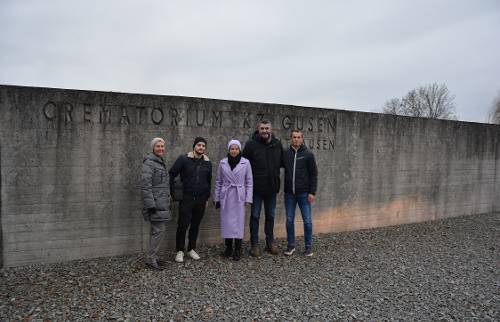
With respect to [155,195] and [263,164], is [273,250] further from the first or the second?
[155,195]

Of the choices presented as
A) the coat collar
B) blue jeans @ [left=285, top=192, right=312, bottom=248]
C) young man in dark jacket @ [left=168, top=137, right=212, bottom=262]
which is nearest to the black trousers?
young man in dark jacket @ [left=168, top=137, right=212, bottom=262]

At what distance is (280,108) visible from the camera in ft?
20.4

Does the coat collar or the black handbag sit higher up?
the coat collar

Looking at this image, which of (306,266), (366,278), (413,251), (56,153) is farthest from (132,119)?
(413,251)

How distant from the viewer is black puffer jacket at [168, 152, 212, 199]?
15.5 ft

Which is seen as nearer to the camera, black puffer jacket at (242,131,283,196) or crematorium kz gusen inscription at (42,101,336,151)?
crematorium kz gusen inscription at (42,101,336,151)

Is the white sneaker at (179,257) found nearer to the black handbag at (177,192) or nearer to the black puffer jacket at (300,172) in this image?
the black handbag at (177,192)

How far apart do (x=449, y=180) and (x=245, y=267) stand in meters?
5.82

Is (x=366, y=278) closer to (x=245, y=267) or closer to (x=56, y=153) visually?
(x=245, y=267)

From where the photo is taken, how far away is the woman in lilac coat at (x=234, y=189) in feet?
16.1

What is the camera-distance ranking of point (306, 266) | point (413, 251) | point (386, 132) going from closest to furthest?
point (306, 266), point (413, 251), point (386, 132)

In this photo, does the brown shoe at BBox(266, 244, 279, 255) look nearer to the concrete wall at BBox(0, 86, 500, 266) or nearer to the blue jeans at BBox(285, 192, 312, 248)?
the blue jeans at BBox(285, 192, 312, 248)

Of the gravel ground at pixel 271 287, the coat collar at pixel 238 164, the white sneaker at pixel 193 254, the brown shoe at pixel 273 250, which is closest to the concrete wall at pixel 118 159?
the gravel ground at pixel 271 287

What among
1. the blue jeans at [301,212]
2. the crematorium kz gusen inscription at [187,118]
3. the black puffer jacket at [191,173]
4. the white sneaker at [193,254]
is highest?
the crematorium kz gusen inscription at [187,118]
